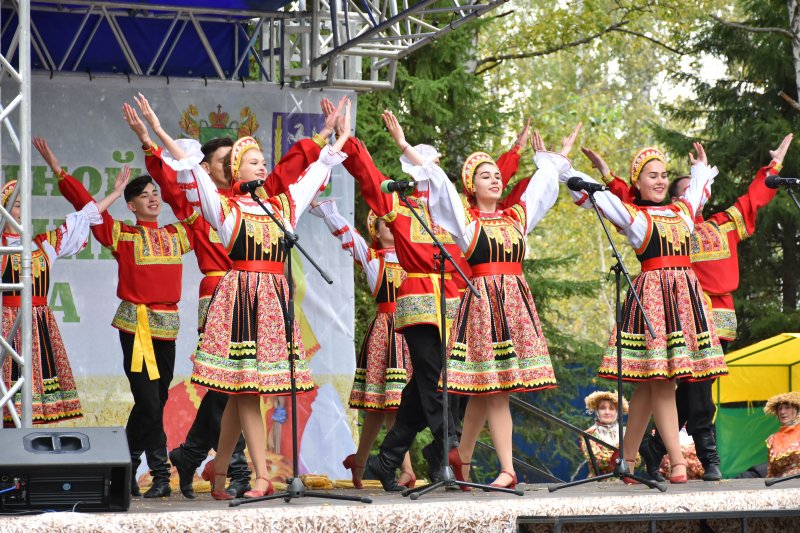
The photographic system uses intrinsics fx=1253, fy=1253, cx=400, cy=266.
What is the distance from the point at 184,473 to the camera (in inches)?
249

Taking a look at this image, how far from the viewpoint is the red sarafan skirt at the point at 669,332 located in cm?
610

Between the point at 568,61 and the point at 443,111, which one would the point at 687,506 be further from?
the point at 568,61

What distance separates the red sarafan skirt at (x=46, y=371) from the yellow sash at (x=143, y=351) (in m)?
0.52

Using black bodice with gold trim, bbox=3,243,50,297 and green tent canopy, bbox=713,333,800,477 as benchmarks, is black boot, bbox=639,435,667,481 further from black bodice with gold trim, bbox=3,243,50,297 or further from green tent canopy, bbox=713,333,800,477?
black bodice with gold trim, bbox=3,243,50,297

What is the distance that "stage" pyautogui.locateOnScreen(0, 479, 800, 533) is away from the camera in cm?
436

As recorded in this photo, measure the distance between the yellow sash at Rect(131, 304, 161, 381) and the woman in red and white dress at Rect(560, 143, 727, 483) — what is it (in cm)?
231

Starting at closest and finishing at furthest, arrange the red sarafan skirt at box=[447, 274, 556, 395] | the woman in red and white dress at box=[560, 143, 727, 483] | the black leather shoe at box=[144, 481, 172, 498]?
the red sarafan skirt at box=[447, 274, 556, 395], the woman in red and white dress at box=[560, 143, 727, 483], the black leather shoe at box=[144, 481, 172, 498]

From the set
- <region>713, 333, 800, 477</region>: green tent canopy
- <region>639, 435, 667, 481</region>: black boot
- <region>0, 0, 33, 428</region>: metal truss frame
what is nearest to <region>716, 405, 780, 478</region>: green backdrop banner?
<region>713, 333, 800, 477</region>: green tent canopy

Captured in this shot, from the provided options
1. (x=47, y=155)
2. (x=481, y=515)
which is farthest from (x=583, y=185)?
(x=47, y=155)

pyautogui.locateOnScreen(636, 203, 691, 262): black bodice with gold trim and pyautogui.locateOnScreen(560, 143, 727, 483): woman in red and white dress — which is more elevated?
pyautogui.locateOnScreen(636, 203, 691, 262): black bodice with gold trim

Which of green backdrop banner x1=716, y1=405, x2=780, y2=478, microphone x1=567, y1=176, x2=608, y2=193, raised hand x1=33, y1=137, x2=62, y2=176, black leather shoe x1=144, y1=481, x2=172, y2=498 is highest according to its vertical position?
raised hand x1=33, y1=137, x2=62, y2=176

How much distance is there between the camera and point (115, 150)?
25.8 ft

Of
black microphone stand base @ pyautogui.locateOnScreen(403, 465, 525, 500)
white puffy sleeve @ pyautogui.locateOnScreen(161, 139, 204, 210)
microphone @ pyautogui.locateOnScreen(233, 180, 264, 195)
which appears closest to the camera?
microphone @ pyautogui.locateOnScreen(233, 180, 264, 195)

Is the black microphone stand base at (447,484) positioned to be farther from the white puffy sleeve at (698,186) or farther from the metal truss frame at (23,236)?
the white puffy sleeve at (698,186)
